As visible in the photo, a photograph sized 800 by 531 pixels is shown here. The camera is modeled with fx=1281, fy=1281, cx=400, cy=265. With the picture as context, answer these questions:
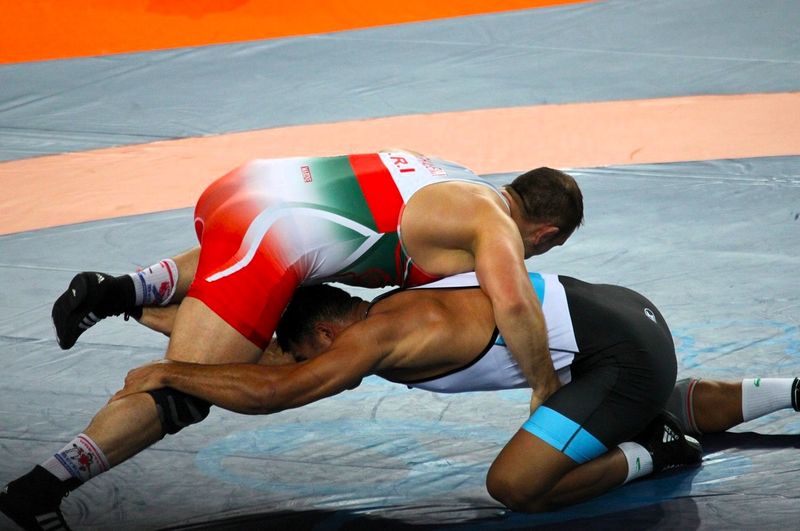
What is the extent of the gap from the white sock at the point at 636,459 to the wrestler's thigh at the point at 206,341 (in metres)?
1.14

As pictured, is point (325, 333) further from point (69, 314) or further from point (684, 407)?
point (684, 407)

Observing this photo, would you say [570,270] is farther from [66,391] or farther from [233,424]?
[66,391]

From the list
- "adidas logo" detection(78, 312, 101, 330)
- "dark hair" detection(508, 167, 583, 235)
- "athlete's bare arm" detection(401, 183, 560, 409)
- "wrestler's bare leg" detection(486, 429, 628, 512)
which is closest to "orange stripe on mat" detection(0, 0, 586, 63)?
"adidas logo" detection(78, 312, 101, 330)

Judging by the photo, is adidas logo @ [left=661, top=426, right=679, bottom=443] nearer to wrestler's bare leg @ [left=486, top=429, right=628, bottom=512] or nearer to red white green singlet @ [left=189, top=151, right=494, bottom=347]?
wrestler's bare leg @ [left=486, top=429, right=628, bottom=512]

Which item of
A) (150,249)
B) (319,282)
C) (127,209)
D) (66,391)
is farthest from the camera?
(127,209)

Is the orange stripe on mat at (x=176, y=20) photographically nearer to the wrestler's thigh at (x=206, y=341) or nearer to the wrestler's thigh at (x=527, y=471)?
the wrestler's thigh at (x=206, y=341)

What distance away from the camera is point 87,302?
4.28 m

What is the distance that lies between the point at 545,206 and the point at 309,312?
825 mm

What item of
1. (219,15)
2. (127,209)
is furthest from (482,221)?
(219,15)

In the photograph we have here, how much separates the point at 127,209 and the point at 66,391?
229 cm

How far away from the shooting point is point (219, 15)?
10.8 m

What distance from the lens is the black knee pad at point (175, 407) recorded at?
138 inches

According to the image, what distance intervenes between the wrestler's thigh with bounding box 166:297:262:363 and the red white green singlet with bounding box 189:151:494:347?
27 millimetres

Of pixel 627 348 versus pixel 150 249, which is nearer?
pixel 627 348
